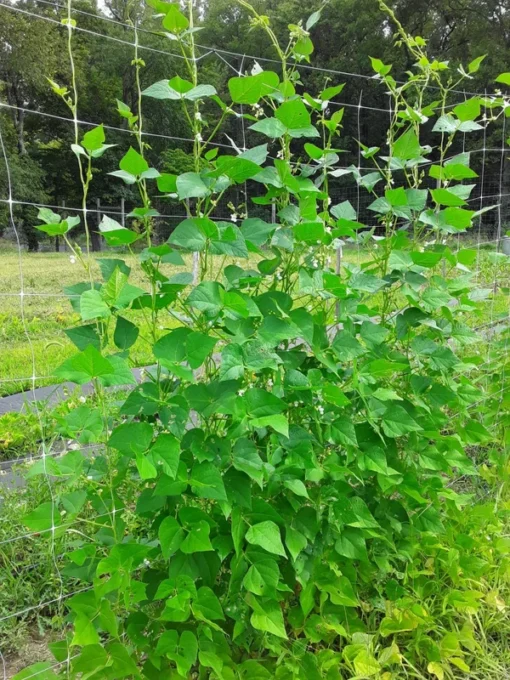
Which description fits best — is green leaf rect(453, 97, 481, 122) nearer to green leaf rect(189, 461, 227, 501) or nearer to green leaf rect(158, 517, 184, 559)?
green leaf rect(189, 461, 227, 501)

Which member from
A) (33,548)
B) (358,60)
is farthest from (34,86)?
(33,548)

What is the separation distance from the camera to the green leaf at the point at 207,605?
1.03m

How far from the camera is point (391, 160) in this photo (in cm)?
138

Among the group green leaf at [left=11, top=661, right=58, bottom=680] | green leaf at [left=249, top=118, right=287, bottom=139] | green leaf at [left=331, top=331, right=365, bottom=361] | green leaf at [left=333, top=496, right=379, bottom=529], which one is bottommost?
green leaf at [left=11, top=661, right=58, bottom=680]

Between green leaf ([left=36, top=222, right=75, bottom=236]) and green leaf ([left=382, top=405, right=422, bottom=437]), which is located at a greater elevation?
green leaf ([left=36, top=222, right=75, bottom=236])

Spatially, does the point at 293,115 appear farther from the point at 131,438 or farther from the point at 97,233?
the point at 131,438

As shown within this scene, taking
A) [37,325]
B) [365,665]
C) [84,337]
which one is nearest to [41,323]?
[37,325]

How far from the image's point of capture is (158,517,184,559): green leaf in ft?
3.22

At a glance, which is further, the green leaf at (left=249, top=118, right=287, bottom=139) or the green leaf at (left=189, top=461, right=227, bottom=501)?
the green leaf at (left=249, top=118, right=287, bottom=139)

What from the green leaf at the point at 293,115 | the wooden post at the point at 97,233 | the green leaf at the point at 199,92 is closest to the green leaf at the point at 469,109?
the green leaf at the point at 293,115

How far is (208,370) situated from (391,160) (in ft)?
2.33

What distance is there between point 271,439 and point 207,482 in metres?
0.20

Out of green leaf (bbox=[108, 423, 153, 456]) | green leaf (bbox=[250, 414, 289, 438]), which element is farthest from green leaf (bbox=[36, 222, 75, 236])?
green leaf (bbox=[250, 414, 289, 438])

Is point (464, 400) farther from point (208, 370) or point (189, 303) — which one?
point (189, 303)
